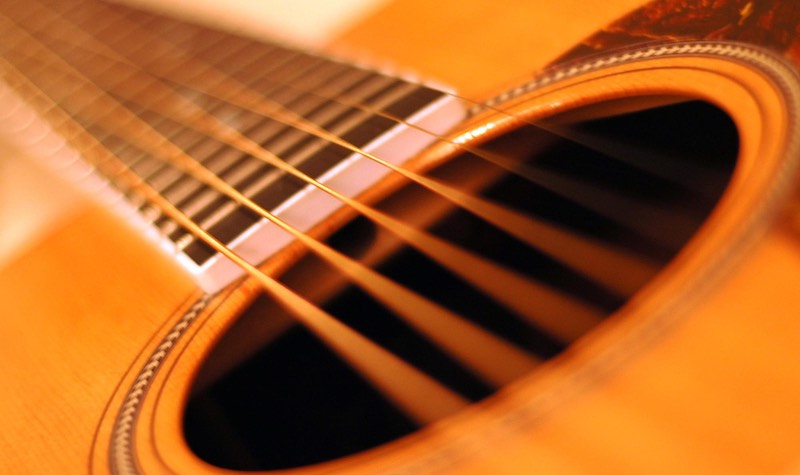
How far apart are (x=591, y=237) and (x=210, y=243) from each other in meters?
0.25

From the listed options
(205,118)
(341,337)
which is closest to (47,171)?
(205,118)

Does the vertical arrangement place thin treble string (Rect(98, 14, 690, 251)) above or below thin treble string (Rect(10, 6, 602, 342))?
→ above

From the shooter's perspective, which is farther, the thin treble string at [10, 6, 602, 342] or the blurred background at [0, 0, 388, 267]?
the blurred background at [0, 0, 388, 267]

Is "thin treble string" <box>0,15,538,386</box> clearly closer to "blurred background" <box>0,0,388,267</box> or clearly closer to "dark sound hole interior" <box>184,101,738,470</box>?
"dark sound hole interior" <box>184,101,738,470</box>

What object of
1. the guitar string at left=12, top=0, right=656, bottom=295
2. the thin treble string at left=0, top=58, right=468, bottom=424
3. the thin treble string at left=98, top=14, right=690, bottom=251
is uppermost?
the thin treble string at left=98, top=14, right=690, bottom=251

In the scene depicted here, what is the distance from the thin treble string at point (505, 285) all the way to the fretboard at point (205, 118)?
32 millimetres

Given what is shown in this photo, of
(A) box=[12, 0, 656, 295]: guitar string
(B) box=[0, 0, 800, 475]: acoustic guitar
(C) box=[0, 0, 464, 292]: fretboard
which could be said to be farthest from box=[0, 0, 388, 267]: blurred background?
(A) box=[12, 0, 656, 295]: guitar string

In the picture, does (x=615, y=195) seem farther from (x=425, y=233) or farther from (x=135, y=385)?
(x=135, y=385)

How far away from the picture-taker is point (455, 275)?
0.49 m

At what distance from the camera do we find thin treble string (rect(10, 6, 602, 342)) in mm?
393

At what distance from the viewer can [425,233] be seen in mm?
501

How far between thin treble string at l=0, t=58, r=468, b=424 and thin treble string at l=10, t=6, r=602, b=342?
63 millimetres

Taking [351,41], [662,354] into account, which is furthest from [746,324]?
[351,41]

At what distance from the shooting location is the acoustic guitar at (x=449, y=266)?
289 millimetres
